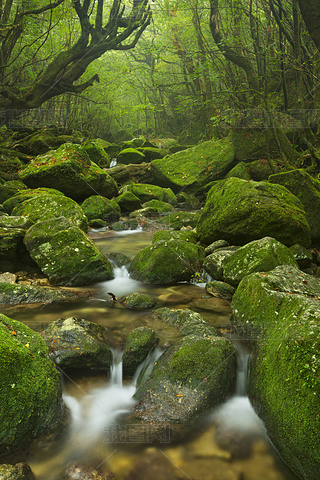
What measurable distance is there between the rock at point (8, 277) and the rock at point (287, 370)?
3967 millimetres

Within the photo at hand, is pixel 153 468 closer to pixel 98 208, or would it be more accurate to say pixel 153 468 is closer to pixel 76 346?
pixel 76 346

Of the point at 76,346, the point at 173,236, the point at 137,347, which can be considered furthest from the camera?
the point at 173,236

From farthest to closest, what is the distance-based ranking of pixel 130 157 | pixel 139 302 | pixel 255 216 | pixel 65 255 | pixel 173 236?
pixel 130 157 → pixel 173 236 → pixel 255 216 → pixel 65 255 → pixel 139 302

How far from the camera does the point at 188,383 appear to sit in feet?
10.3

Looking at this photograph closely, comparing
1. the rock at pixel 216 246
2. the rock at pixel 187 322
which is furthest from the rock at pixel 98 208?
the rock at pixel 187 322

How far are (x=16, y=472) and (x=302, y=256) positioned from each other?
17.9 feet

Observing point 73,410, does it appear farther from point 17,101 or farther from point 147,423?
Answer: point 17,101

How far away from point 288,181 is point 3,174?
10297 mm

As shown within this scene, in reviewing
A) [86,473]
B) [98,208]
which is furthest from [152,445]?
[98,208]

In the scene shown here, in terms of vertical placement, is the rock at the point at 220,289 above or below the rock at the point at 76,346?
below

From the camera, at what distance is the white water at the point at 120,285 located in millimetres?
5796

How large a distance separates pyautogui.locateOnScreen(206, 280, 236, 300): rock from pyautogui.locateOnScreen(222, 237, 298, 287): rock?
10 cm

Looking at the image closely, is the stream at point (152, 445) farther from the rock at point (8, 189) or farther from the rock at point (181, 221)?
the rock at point (8, 189)

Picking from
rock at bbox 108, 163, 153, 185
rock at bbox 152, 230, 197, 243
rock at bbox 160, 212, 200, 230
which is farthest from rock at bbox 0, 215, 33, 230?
rock at bbox 108, 163, 153, 185
